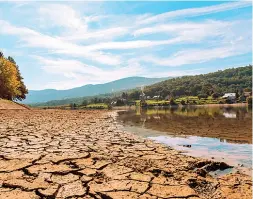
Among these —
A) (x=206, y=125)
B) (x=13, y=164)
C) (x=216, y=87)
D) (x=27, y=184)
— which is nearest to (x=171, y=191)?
(x=27, y=184)

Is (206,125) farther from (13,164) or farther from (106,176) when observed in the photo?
(13,164)

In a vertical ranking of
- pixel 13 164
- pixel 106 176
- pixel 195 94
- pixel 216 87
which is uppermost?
pixel 216 87

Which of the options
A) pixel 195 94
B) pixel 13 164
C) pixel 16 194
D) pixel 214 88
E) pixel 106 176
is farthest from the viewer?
pixel 214 88

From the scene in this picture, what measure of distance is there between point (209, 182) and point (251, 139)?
20.7 ft

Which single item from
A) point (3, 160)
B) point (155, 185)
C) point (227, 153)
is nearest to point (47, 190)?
point (155, 185)

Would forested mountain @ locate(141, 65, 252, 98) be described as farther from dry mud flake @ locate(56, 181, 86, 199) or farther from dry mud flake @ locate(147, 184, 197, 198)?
dry mud flake @ locate(56, 181, 86, 199)

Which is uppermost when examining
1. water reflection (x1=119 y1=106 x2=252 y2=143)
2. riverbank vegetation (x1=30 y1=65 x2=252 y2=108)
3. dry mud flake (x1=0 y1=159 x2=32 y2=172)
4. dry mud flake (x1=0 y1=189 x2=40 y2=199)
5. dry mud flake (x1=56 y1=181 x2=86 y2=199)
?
riverbank vegetation (x1=30 y1=65 x2=252 y2=108)

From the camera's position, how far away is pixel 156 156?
7.09m

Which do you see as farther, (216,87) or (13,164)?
(216,87)

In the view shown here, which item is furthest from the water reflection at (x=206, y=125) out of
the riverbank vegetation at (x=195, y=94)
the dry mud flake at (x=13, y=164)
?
the riverbank vegetation at (x=195, y=94)

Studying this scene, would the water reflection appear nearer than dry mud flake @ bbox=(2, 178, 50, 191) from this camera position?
No

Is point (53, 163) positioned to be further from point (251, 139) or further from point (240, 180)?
point (251, 139)

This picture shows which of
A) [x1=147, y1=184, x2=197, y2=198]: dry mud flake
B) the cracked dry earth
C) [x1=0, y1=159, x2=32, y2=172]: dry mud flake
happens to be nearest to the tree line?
the cracked dry earth

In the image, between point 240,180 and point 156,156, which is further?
point 156,156
